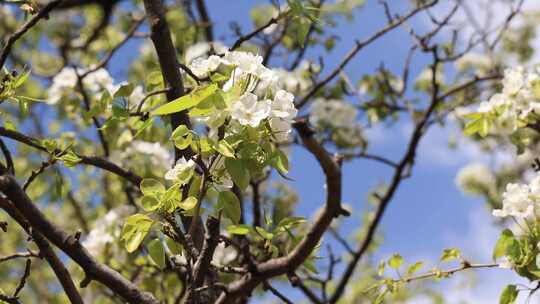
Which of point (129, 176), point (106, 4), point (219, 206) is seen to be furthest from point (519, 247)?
point (106, 4)

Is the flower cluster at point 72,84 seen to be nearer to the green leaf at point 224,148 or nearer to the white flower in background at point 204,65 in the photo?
the white flower in background at point 204,65

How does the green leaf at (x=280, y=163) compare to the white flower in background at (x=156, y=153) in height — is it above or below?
below

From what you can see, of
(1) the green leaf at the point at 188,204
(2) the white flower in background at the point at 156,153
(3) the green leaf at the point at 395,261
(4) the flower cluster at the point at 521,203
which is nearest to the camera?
(1) the green leaf at the point at 188,204

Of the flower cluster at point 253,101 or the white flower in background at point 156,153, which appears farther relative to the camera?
the white flower in background at point 156,153

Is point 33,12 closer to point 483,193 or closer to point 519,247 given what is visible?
point 519,247

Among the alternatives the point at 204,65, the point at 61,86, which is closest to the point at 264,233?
the point at 204,65

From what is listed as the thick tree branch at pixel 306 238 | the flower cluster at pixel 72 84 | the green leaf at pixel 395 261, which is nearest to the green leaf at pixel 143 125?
the thick tree branch at pixel 306 238

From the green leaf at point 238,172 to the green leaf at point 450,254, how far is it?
2.61 ft

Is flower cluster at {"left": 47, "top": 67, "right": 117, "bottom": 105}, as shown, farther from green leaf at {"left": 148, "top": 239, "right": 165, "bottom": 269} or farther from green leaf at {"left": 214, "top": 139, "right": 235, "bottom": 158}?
green leaf at {"left": 214, "top": 139, "right": 235, "bottom": 158}

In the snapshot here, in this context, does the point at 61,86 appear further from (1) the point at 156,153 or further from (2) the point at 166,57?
(2) the point at 166,57

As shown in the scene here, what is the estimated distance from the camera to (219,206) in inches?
49.6

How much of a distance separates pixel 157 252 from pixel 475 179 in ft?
21.0

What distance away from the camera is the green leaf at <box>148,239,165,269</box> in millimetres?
1294

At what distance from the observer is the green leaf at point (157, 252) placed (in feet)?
4.25
